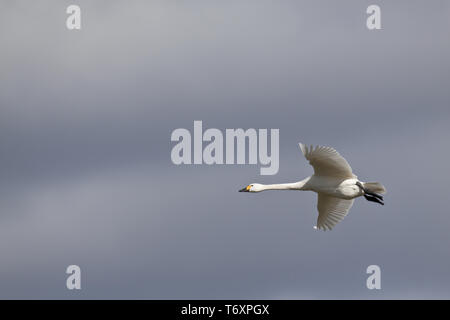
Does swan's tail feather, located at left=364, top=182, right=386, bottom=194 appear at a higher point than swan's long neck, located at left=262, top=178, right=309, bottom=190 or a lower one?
lower

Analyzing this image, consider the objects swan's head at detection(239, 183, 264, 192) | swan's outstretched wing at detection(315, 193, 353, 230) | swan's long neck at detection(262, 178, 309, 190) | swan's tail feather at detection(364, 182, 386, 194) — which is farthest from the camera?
swan's head at detection(239, 183, 264, 192)

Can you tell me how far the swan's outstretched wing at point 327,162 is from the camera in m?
48.8

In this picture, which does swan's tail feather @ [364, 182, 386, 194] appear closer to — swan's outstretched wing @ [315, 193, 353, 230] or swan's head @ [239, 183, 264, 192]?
swan's outstretched wing @ [315, 193, 353, 230]

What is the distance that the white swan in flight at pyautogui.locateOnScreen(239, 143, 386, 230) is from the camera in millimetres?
49125

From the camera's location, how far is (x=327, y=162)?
4950cm

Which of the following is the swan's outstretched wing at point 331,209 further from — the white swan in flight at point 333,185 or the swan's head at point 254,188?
the swan's head at point 254,188

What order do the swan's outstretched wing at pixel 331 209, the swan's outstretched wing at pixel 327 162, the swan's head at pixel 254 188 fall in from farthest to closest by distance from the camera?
the swan's head at pixel 254 188 < the swan's outstretched wing at pixel 331 209 < the swan's outstretched wing at pixel 327 162

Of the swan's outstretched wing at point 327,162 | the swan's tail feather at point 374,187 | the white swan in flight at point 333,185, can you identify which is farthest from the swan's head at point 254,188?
the swan's tail feather at point 374,187

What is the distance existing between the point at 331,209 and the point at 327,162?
460cm

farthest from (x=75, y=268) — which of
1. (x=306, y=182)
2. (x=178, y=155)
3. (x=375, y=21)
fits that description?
(x=375, y=21)

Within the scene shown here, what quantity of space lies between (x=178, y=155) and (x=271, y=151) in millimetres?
3974

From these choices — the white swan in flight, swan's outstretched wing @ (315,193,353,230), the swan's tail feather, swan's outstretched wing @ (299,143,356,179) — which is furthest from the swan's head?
→ the swan's tail feather

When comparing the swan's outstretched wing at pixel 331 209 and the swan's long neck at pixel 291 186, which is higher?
the swan's long neck at pixel 291 186
